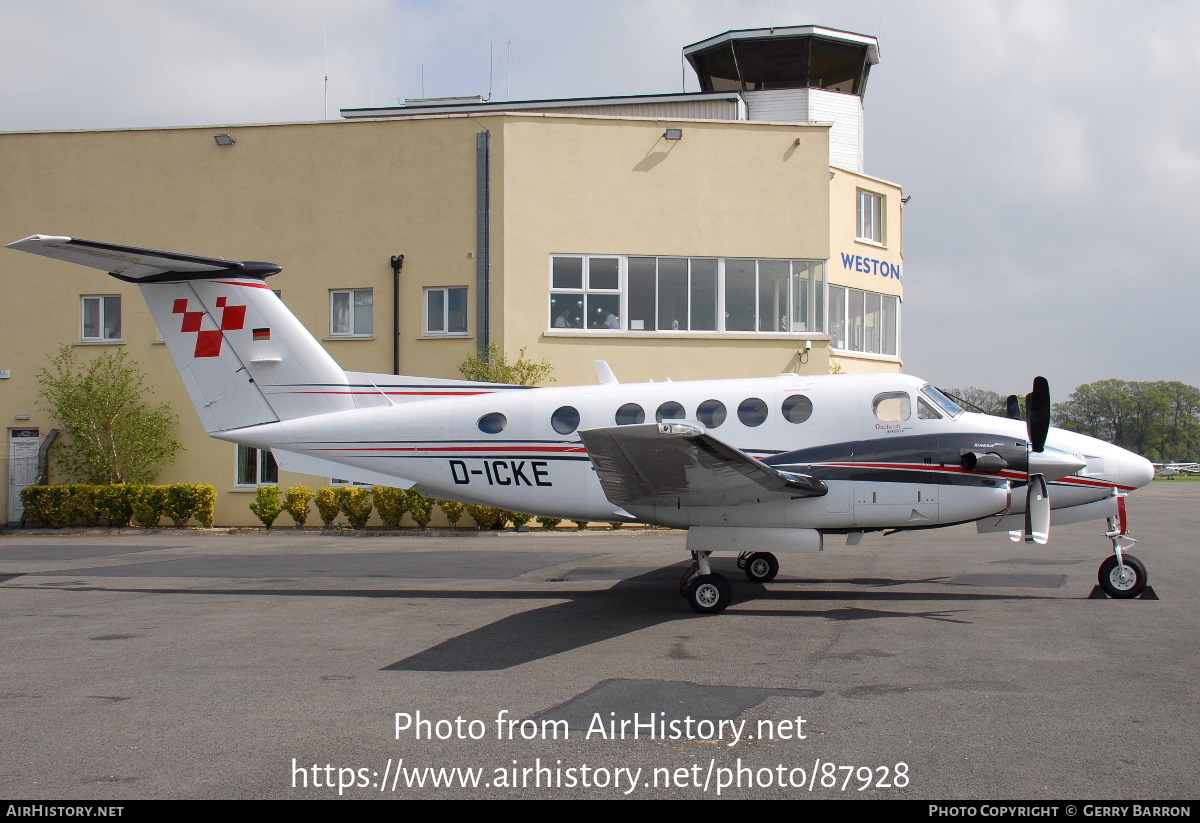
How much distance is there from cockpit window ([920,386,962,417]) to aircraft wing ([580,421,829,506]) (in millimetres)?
1719

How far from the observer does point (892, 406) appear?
1086cm

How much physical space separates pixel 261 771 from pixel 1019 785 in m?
4.08

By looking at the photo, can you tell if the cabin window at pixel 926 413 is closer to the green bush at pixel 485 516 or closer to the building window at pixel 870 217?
the green bush at pixel 485 516

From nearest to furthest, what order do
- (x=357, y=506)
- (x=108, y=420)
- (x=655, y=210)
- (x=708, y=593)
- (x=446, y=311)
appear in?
(x=708, y=593) → (x=357, y=506) → (x=108, y=420) → (x=655, y=210) → (x=446, y=311)

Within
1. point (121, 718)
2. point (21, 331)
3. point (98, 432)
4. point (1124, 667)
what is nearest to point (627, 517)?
point (1124, 667)

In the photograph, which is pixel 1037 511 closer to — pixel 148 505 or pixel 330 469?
pixel 330 469

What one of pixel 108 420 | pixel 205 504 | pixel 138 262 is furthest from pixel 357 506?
pixel 138 262

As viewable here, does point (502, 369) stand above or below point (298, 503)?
above

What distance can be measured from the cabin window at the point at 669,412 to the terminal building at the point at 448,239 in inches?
434

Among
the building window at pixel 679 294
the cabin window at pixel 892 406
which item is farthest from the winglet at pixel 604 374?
the building window at pixel 679 294

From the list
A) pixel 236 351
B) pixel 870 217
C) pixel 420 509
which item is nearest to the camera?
pixel 236 351

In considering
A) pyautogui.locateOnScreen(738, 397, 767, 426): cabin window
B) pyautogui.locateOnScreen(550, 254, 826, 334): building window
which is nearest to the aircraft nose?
pyautogui.locateOnScreen(738, 397, 767, 426): cabin window

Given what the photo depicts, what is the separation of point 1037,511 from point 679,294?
45.5ft

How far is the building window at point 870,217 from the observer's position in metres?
29.6
